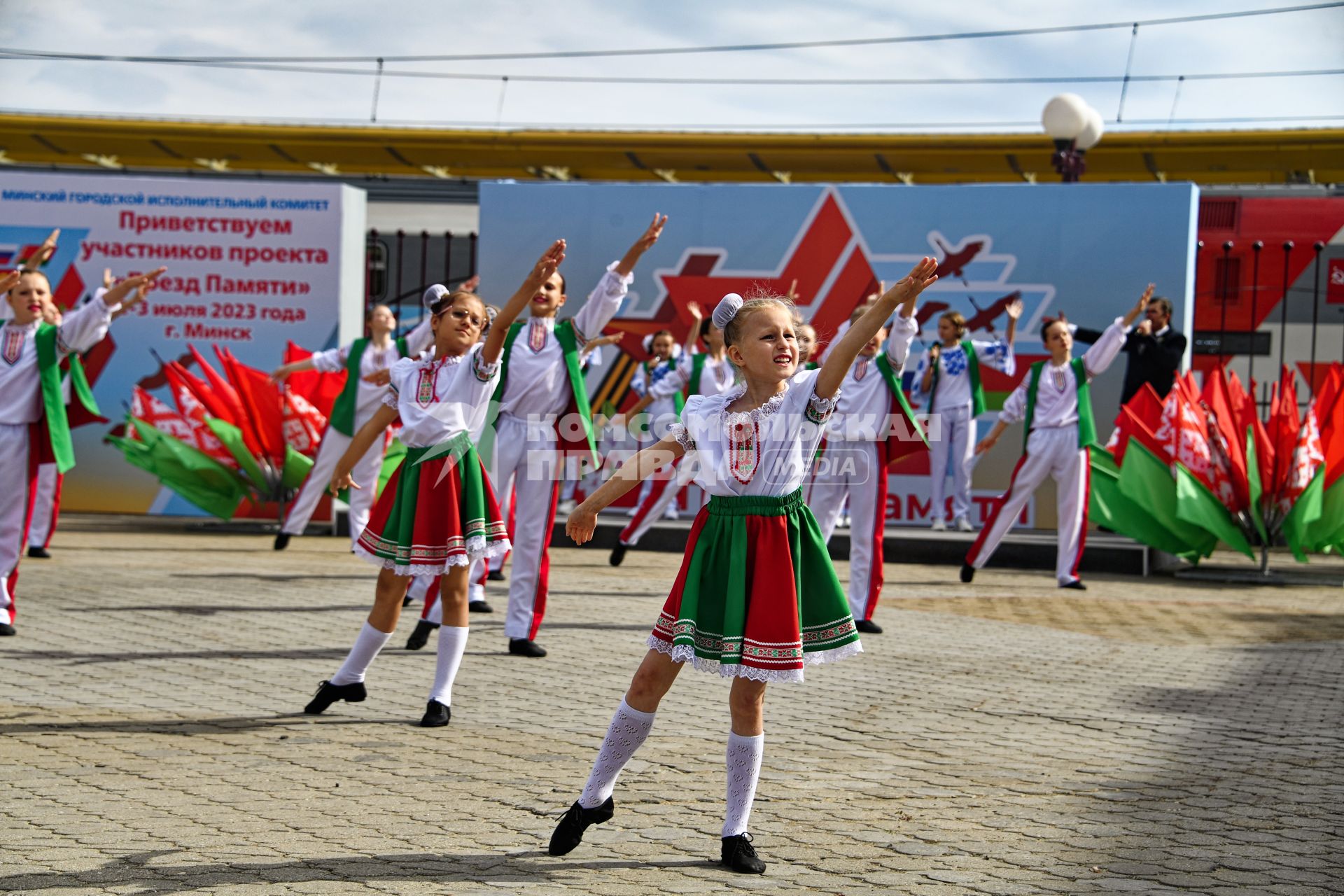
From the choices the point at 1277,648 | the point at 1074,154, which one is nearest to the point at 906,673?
the point at 1277,648

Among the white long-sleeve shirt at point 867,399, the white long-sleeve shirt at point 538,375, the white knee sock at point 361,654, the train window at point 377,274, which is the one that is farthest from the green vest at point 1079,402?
the train window at point 377,274

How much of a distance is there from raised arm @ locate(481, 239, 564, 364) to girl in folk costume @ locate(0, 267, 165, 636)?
2790mm

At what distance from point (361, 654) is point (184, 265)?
10005 mm

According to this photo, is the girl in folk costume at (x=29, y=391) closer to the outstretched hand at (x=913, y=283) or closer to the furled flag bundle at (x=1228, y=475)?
the outstretched hand at (x=913, y=283)

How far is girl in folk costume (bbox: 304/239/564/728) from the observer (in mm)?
5852

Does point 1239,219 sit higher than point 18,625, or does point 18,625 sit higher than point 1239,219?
point 1239,219

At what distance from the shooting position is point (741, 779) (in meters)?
4.12

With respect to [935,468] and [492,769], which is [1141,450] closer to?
[935,468]

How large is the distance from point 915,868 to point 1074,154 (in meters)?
12.8

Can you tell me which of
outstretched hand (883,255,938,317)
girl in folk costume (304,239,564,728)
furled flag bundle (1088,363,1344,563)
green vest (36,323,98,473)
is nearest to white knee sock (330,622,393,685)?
girl in folk costume (304,239,564,728)

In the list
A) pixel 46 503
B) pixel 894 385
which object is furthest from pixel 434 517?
pixel 46 503

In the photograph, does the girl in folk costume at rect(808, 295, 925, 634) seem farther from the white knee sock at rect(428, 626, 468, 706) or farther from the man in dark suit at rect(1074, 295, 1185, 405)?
the man in dark suit at rect(1074, 295, 1185, 405)

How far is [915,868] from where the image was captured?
157 inches

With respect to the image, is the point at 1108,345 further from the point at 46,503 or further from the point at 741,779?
the point at 46,503
